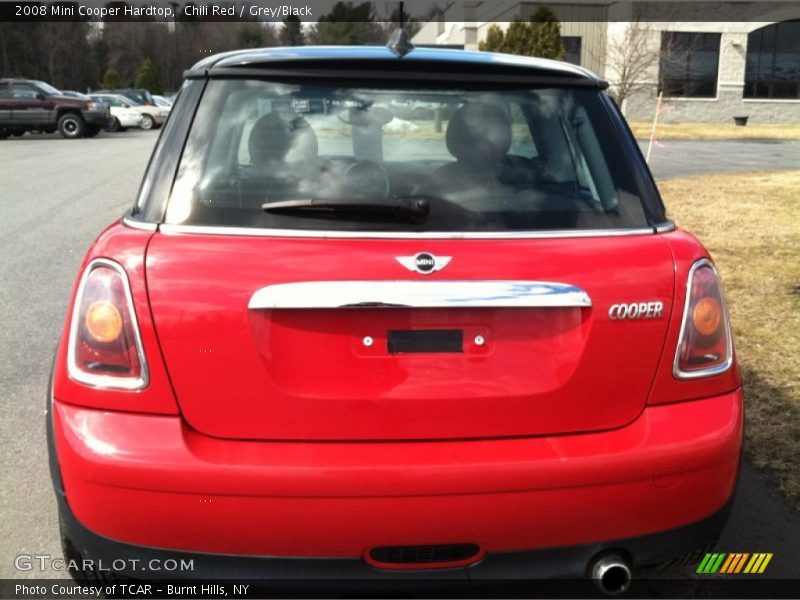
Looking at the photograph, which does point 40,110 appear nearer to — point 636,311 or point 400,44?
point 400,44

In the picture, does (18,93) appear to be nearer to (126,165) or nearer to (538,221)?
(126,165)

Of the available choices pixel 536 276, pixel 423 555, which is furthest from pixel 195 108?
pixel 423 555

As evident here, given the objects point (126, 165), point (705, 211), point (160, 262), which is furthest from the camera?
point (126, 165)

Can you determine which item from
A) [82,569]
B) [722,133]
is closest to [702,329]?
[82,569]

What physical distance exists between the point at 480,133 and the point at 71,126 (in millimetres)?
30033

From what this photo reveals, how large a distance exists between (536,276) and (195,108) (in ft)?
3.70

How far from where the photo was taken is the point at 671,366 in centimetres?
220

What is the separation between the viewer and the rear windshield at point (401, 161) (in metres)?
2.18

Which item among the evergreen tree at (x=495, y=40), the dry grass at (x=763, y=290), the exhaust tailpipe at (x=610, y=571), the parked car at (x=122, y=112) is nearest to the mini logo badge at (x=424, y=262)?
the exhaust tailpipe at (x=610, y=571)

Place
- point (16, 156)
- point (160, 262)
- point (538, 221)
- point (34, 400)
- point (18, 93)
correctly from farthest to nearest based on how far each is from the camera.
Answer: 1. point (18, 93)
2. point (16, 156)
3. point (34, 400)
4. point (538, 221)
5. point (160, 262)

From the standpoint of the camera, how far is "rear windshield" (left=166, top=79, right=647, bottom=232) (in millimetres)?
2176

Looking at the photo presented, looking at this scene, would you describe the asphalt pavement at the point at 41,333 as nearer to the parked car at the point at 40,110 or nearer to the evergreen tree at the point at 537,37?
the parked car at the point at 40,110

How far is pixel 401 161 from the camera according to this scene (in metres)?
2.40

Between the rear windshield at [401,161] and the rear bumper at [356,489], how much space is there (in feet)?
1.98
